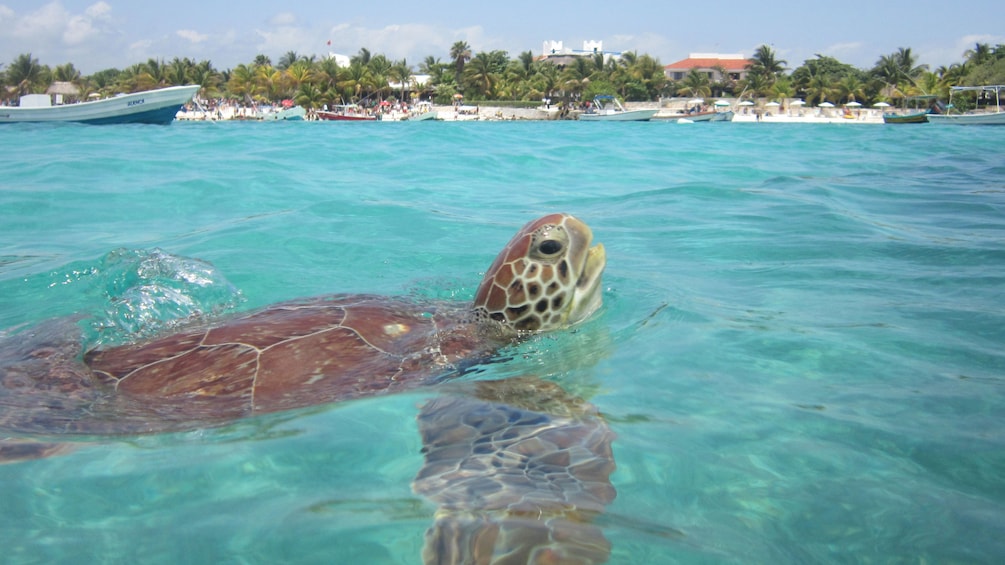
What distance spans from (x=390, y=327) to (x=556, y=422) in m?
1.41

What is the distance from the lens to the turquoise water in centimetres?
204

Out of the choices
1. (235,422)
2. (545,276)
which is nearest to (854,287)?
(545,276)

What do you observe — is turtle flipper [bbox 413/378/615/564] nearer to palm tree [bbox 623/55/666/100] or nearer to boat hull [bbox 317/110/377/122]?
boat hull [bbox 317/110/377/122]

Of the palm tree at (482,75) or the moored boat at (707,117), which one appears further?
the palm tree at (482,75)

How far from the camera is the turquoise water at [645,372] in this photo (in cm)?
204

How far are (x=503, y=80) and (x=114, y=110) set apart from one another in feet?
192

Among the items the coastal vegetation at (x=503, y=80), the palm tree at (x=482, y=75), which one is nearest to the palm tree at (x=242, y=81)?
the coastal vegetation at (x=503, y=80)

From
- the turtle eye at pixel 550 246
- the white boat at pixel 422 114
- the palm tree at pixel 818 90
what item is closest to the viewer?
the turtle eye at pixel 550 246

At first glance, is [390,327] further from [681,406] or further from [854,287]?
[854,287]

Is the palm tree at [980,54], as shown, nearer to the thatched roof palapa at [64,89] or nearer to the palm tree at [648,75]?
the palm tree at [648,75]

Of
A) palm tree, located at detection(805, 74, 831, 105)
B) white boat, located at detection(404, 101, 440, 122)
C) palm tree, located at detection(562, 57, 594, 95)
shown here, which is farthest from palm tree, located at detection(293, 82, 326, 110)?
palm tree, located at detection(805, 74, 831, 105)

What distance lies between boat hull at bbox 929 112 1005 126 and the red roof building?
43613 millimetres

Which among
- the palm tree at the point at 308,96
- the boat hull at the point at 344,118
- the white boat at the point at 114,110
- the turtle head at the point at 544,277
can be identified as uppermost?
the palm tree at the point at 308,96

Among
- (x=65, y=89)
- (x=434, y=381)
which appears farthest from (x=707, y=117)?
(x=65, y=89)
